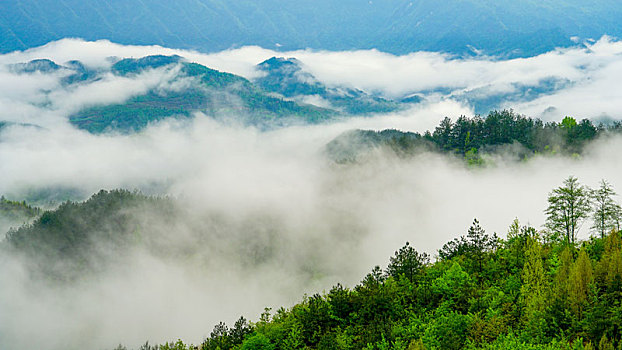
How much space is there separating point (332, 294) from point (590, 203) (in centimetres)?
4173

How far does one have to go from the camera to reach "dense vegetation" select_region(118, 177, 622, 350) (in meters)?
47.8

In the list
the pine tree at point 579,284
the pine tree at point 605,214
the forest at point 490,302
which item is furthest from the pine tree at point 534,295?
the pine tree at point 605,214

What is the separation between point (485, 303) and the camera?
60.0 metres

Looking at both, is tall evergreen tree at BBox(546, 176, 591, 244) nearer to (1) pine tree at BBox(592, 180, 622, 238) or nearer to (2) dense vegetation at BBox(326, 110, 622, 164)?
(1) pine tree at BBox(592, 180, 622, 238)

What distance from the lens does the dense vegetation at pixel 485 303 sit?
4784 cm

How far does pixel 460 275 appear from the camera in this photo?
2648 inches

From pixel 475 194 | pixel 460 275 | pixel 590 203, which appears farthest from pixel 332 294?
pixel 475 194

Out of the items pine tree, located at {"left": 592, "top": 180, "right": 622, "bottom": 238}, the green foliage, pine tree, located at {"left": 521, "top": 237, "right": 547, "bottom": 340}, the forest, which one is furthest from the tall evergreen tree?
the green foliage

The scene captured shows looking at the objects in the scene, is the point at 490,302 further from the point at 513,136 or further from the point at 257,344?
the point at 513,136

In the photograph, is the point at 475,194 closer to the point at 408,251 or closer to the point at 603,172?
the point at 603,172

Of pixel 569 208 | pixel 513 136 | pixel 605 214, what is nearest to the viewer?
pixel 605 214

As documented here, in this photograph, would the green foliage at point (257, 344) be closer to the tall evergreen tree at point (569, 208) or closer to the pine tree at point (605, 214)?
the tall evergreen tree at point (569, 208)

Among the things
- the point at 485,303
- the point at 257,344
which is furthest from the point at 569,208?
the point at 257,344

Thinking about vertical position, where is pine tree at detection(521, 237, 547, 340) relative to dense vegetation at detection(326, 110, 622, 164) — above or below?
below
